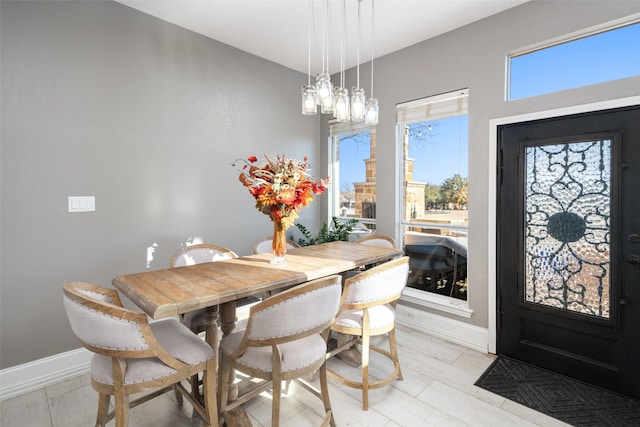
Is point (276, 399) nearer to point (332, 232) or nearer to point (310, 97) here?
point (310, 97)

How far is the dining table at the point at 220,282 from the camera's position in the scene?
149cm

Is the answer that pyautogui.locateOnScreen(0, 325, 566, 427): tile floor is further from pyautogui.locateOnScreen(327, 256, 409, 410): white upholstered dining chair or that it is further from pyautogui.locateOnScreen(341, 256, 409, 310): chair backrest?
pyautogui.locateOnScreen(341, 256, 409, 310): chair backrest

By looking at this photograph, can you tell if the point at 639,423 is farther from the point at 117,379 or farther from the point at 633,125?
the point at 117,379

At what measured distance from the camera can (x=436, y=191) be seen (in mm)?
3252

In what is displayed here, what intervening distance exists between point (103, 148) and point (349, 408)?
2739mm

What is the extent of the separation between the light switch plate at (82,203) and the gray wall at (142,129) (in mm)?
50

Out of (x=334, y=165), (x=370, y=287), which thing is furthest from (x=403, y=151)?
(x=370, y=287)

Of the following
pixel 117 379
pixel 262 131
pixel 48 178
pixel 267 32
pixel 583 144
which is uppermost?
pixel 267 32

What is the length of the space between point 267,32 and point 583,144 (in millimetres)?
2871

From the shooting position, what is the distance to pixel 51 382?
7.78ft

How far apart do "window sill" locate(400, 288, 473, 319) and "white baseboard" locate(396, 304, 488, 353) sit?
0.08m

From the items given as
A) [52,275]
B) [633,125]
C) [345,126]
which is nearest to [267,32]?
[345,126]

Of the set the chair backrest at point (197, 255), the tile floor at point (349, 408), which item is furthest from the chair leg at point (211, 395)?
the chair backrest at point (197, 255)

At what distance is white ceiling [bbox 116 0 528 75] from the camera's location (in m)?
2.61
